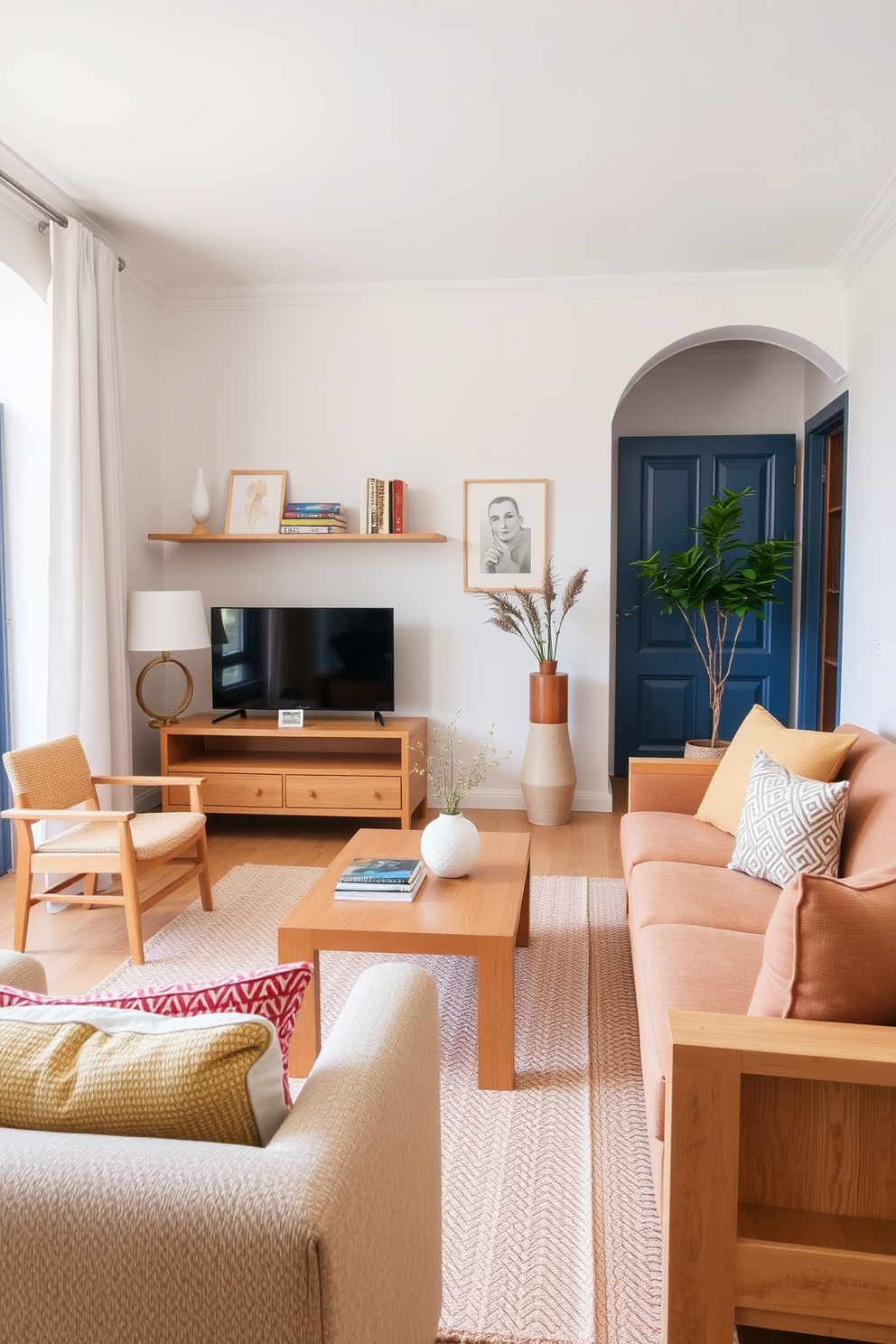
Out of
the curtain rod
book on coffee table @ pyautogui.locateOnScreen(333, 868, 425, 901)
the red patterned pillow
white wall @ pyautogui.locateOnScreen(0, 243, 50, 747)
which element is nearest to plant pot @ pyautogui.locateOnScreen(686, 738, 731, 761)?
book on coffee table @ pyautogui.locateOnScreen(333, 868, 425, 901)

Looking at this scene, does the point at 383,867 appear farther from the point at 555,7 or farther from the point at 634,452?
the point at 634,452

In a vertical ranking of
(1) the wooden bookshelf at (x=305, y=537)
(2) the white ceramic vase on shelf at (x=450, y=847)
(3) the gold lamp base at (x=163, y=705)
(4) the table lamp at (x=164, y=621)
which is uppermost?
(1) the wooden bookshelf at (x=305, y=537)

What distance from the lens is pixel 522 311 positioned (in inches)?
191

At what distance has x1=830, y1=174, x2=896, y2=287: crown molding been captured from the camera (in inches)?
145

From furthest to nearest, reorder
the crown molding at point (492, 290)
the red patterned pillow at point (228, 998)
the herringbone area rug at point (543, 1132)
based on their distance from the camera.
→ 1. the crown molding at point (492, 290)
2. the herringbone area rug at point (543, 1132)
3. the red patterned pillow at point (228, 998)

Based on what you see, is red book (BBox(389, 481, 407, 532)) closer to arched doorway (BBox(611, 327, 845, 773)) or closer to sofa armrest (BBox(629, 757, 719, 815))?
arched doorway (BBox(611, 327, 845, 773))

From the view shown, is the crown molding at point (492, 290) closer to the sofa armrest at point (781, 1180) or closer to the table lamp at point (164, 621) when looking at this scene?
the table lamp at point (164, 621)

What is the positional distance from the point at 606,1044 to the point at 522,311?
3607 mm

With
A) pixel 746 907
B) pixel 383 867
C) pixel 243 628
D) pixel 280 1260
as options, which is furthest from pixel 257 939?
pixel 280 1260

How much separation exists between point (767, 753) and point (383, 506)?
2.51 metres

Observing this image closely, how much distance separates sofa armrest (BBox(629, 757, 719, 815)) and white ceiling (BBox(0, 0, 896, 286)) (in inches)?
84.4

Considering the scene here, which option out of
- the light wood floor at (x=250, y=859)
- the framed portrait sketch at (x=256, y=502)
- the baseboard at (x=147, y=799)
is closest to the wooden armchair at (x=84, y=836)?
the light wood floor at (x=250, y=859)

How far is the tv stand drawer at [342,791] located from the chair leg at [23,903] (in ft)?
5.19

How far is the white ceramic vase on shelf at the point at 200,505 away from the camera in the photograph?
4.93 m
